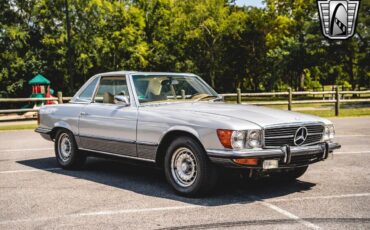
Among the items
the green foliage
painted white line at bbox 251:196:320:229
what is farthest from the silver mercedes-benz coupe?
the green foliage

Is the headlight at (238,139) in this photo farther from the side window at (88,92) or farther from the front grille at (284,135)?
the side window at (88,92)

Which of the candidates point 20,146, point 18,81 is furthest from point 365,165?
point 18,81

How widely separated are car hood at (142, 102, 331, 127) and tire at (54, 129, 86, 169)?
189 centimetres

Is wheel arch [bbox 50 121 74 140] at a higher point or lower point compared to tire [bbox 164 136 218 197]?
higher

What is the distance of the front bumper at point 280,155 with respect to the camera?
5371mm

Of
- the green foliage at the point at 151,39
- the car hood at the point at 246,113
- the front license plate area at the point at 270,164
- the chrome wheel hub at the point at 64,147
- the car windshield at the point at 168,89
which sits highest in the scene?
the green foliage at the point at 151,39

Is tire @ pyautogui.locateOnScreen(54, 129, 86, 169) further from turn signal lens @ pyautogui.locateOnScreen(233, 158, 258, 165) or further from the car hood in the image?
turn signal lens @ pyautogui.locateOnScreen(233, 158, 258, 165)

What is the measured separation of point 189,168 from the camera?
233 inches

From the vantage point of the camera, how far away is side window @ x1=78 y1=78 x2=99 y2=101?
25.5 ft

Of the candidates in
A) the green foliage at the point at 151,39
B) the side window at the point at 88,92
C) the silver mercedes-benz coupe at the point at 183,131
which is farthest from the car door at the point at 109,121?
the green foliage at the point at 151,39

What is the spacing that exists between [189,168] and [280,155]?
3.73ft

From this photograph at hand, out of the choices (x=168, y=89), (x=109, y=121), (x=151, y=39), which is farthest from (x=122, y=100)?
(x=151, y=39)

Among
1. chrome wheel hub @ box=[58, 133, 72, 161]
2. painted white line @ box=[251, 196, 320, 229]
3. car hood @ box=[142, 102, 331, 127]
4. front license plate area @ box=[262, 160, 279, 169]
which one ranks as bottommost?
painted white line @ box=[251, 196, 320, 229]

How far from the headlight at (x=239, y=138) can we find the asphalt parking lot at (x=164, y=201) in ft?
2.20
